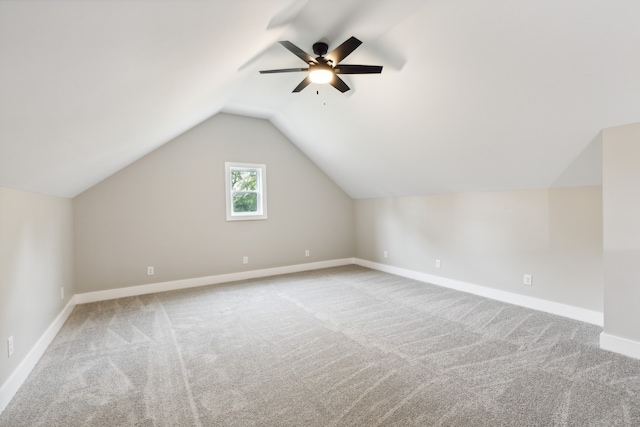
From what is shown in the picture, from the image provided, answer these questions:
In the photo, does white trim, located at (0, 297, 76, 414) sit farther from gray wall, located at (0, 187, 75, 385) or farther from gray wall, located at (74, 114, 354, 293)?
gray wall, located at (74, 114, 354, 293)

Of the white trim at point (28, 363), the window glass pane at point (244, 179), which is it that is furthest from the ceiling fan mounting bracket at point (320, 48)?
the white trim at point (28, 363)

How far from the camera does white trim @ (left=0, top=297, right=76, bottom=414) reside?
1.98m

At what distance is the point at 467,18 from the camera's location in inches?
92.6

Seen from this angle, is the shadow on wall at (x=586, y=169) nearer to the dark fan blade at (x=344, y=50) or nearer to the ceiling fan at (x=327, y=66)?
the ceiling fan at (x=327, y=66)

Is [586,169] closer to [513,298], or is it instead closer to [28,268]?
[513,298]

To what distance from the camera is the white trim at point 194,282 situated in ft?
14.2

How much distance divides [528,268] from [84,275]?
19.5ft

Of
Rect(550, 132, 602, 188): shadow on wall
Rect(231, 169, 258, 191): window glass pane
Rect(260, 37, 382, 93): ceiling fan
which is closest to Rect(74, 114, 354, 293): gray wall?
Rect(231, 169, 258, 191): window glass pane

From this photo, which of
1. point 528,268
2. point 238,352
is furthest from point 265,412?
point 528,268

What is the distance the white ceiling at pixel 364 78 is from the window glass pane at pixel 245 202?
185cm

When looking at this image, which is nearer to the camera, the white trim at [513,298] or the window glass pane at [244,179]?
the white trim at [513,298]

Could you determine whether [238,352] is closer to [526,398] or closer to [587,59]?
[526,398]

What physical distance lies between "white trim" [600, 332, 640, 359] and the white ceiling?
1550 millimetres

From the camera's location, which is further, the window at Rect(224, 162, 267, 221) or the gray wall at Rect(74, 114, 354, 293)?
the window at Rect(224, 162, 267, 221)
